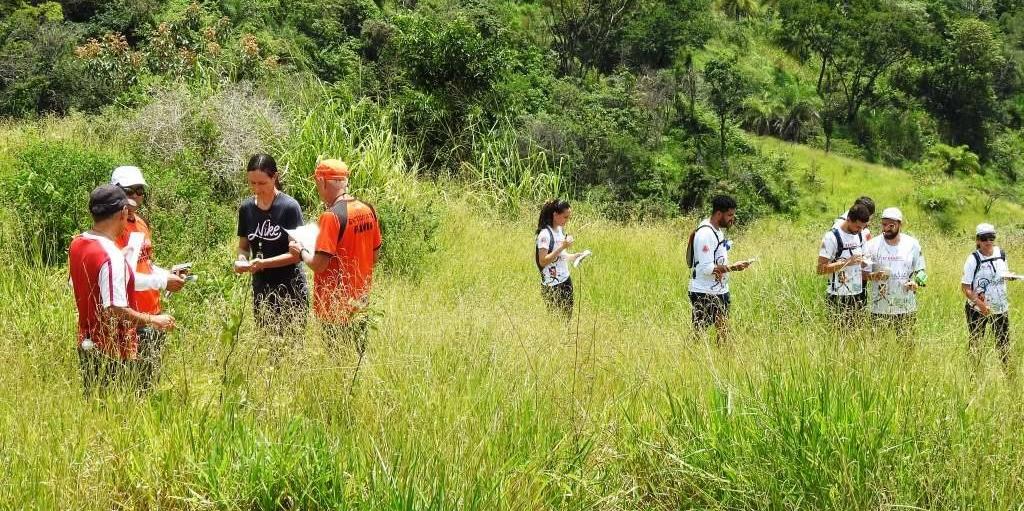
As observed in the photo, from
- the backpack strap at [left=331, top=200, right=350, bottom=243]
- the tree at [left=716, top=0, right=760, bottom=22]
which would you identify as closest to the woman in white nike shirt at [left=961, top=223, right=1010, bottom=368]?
the backpack strap at [left=331, top=200, right=350, bottom=243]

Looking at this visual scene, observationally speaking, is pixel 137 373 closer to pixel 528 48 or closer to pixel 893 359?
pixel 893 359

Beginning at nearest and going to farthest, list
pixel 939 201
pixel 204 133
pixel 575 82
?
pixel 204 133 → pixel 575 82 → pixel 939 201

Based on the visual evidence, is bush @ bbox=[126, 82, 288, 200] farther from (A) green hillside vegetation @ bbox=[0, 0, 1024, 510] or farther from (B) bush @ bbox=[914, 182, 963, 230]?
A: (B) bush @ bbox=[914, 182, 963, 230]

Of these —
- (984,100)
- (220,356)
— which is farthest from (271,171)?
(984,100)

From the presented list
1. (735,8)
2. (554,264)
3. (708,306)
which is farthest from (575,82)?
(708,306)

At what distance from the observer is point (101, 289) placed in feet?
11.7

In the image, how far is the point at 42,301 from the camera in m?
5.62

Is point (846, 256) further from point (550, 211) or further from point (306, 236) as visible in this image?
point (306, 236)

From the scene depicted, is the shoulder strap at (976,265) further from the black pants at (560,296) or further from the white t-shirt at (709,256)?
the black pants at (560,296)

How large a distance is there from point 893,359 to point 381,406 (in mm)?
2235

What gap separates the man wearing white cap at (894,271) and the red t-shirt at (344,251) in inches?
156

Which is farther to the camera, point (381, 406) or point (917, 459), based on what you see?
point (381, 406)

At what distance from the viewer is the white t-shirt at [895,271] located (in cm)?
630

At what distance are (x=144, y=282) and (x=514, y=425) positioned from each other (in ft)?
6.23
